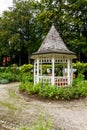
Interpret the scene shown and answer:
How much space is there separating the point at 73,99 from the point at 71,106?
1.54m

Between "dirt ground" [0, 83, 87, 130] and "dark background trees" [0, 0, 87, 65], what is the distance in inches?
664

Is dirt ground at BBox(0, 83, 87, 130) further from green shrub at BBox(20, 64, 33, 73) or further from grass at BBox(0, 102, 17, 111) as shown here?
green shrub at BBox(20, 64, 33, 73)

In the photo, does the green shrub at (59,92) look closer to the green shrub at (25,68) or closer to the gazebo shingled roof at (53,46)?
the gazebo shingled roof at (53,46)

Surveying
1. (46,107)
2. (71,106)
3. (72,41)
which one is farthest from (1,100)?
(72,41)

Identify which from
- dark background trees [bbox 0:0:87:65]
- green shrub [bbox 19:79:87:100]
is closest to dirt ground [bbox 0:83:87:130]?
green shrub [bbox 19:79:87:100]

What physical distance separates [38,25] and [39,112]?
2917 centimetres

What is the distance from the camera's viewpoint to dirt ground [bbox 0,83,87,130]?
8.95 m

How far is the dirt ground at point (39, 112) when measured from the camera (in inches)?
352

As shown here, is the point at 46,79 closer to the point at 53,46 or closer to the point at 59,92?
the point at 53,46

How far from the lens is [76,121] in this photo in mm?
9531

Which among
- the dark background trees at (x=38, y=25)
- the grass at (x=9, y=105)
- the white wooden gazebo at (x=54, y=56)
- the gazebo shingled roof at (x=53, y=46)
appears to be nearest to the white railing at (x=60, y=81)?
the white wooden gazebo at (x=54, y=56)

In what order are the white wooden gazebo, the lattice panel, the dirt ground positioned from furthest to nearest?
the lattice panel < the white wooden gazebo < the dirt ground

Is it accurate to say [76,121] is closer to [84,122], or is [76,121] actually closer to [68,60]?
[84,122]

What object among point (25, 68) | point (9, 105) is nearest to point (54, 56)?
point (9, 105)
